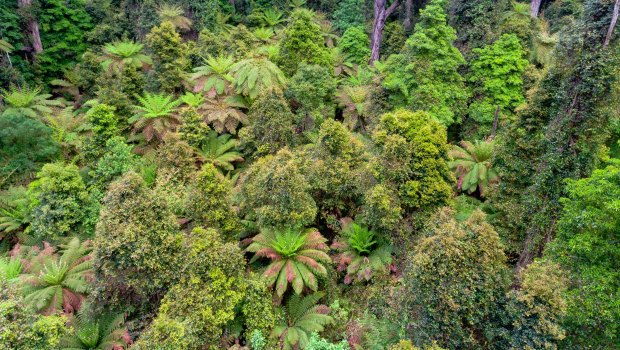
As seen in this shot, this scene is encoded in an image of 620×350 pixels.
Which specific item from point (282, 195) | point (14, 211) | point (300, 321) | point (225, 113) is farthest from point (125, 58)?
point (300, 321)

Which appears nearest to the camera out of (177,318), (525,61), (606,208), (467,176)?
(606,208)

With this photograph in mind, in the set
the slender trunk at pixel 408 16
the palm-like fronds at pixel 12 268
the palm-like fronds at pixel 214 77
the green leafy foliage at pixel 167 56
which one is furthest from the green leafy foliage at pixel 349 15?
the palm-like fronds at pixel 12 268

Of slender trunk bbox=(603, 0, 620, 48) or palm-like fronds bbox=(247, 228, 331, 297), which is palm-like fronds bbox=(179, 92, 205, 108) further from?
slender trunk bbox=(603, 0, 620, 48)

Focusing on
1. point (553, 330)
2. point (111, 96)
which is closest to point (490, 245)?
point (553, 330)

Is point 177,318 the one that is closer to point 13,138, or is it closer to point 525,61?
point 13,138

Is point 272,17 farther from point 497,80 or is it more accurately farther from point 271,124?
point 497,80

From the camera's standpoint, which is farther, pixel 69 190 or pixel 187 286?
pixel 69 190
